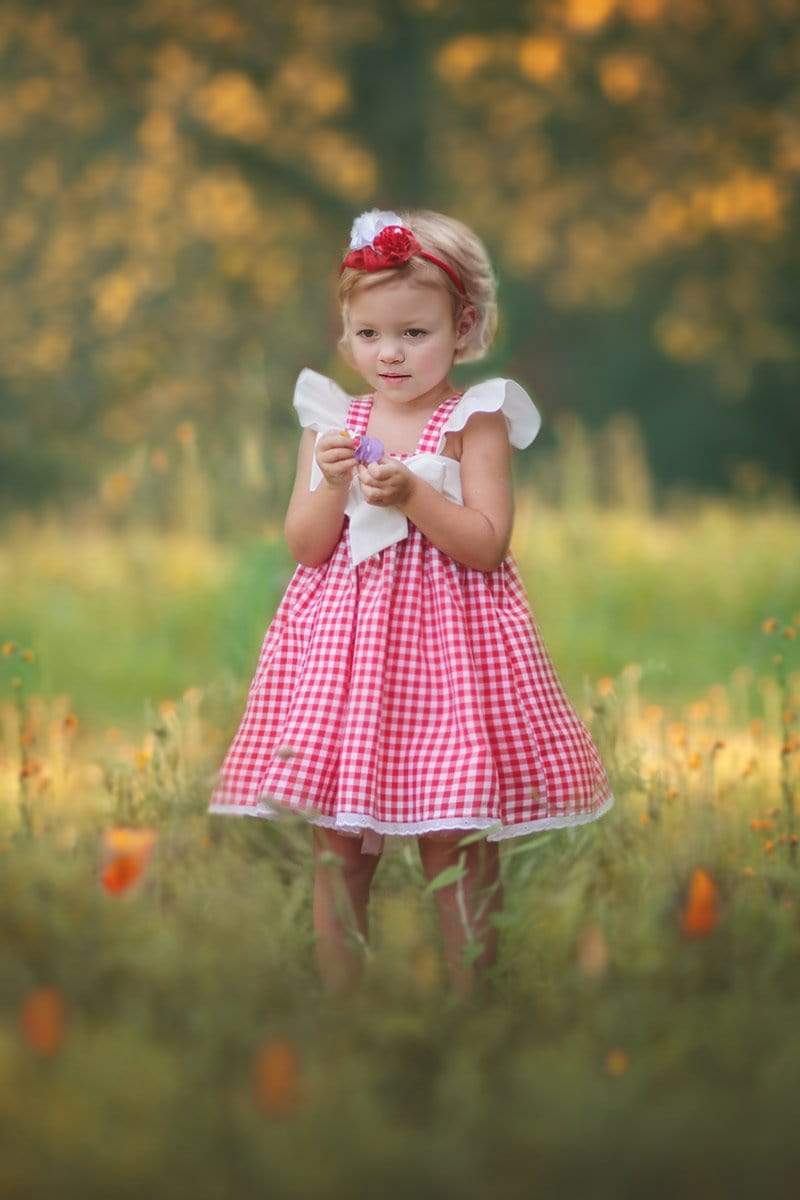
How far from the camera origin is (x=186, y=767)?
297 centimetres

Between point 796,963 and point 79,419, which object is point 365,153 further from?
point 796,963

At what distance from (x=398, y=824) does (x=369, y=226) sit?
86 centimetres

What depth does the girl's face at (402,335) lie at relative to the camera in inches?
86.9

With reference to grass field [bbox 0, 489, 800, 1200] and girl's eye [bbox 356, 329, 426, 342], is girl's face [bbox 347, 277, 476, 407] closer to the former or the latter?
girl's eye [bbox 356, 329, 426, 342]

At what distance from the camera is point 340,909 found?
2.13m

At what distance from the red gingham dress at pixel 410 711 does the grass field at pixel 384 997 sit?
0.53 feet

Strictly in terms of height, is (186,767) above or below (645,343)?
below

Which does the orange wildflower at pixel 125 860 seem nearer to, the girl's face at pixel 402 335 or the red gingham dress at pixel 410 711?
the red gingham dress at pixel 410 711

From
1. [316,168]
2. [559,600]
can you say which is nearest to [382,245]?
[559,600]

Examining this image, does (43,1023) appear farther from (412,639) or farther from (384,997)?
(412,639)

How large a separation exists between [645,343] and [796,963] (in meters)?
7.55

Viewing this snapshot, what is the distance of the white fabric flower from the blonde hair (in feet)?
0.10

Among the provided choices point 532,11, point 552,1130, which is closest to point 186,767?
point 552,1130

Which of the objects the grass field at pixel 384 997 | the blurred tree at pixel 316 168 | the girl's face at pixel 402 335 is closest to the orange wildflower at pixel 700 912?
the grass field at pixel 384 997
